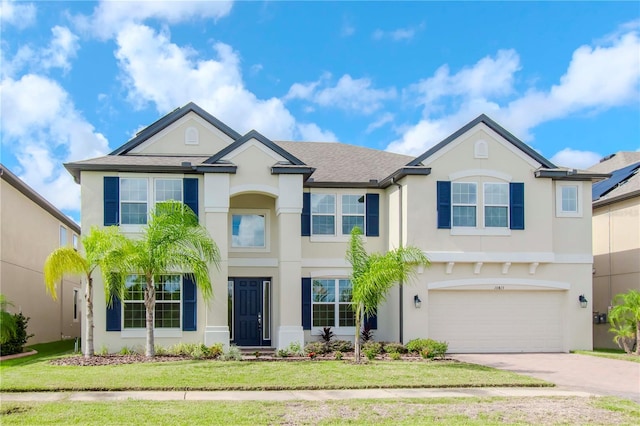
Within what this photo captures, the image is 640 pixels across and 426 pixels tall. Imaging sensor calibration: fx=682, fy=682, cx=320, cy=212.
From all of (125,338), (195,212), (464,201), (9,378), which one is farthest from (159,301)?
(464,201)

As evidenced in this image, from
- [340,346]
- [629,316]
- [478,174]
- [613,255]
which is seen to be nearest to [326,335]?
[340,346]

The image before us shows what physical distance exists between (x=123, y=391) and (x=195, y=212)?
26.9ft

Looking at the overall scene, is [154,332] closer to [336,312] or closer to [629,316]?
[336,312]

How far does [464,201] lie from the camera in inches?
834

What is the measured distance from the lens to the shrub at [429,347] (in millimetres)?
18780

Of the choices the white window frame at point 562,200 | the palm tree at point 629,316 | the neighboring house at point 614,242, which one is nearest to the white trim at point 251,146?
the white window frame at point 562,200

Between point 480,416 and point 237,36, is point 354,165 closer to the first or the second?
point 237,36

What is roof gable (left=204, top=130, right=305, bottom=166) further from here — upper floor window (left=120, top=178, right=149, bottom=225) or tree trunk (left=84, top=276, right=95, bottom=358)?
tree trunk (left=84, top=276, right=95, bottom=358)

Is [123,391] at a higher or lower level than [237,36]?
lower

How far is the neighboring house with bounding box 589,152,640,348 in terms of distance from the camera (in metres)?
23.4

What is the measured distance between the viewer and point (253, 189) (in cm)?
2041

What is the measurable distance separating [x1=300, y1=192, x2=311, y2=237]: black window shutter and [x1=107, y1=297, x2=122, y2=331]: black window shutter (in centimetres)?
609

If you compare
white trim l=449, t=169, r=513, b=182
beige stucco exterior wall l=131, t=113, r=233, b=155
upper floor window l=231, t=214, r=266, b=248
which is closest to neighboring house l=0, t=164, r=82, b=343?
beige stucco exterior wall l=131, t=113, r=233, b=155

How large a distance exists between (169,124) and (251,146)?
10.1ft
